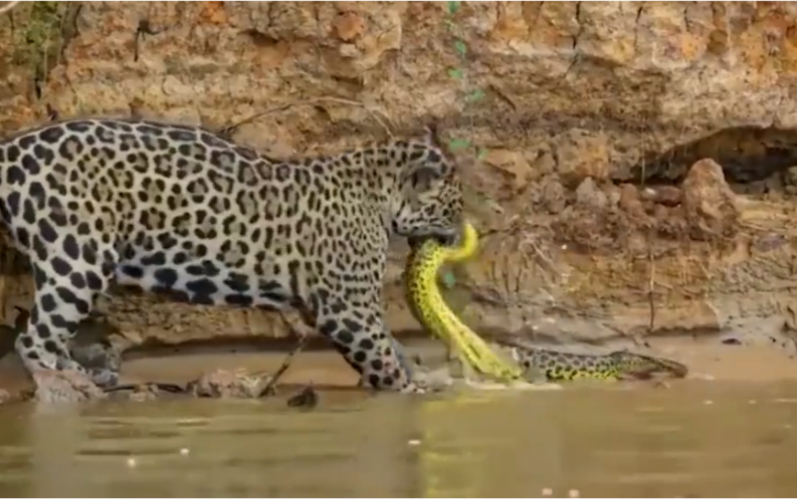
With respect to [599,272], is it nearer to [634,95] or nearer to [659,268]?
[659,268]

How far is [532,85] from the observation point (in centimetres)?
467

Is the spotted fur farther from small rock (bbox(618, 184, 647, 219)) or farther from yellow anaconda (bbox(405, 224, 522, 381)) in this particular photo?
small rock (bbox(618, 184, 647, 219))

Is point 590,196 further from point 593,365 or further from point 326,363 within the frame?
point 326,363

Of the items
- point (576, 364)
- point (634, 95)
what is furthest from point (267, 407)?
point (634, 95)

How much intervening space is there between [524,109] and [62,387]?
5.17 feet

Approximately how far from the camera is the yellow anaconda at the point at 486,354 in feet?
14.2

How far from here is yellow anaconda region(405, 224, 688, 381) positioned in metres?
4.32

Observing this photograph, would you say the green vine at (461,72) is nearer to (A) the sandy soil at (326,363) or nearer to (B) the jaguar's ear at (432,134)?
(B) the jaguar's ear at (432,134)

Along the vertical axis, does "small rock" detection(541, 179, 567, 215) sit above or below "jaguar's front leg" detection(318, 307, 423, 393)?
above

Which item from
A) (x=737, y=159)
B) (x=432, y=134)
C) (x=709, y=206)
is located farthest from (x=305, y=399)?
(x=737, y=159)

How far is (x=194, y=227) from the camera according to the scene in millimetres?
4035

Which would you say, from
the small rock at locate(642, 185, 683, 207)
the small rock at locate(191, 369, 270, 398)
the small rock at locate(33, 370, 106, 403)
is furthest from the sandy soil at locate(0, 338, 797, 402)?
the small rock at locate(642, 185, 683, 207)

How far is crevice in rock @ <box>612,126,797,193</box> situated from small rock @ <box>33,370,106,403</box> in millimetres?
1671

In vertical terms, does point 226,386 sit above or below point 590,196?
below
